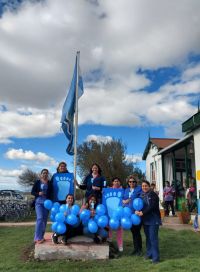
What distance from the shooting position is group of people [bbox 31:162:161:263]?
7.41 meters

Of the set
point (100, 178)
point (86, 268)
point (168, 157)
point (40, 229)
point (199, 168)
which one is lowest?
point (86, 268)

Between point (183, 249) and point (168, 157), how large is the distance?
12214 millimetres

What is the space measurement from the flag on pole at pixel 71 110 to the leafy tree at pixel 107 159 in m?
27.4

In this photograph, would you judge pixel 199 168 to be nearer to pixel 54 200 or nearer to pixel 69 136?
pixel 69 136

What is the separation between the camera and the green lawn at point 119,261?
22.7 feet

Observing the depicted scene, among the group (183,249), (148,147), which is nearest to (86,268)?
(183,249)

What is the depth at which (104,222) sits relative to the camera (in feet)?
25.4

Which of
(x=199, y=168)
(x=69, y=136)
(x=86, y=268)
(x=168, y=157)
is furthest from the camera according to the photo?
(x=168, y=157)

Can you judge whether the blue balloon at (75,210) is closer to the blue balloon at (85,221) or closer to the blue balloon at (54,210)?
the blue balloon at (85,221)

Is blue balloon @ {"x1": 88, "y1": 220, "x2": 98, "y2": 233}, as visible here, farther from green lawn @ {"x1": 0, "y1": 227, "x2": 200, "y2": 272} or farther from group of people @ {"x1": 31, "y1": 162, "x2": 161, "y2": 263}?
green lawn @ {"x1": 0, "y1": 227, "x2": 200, "y2": 272}

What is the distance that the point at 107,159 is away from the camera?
3869cm

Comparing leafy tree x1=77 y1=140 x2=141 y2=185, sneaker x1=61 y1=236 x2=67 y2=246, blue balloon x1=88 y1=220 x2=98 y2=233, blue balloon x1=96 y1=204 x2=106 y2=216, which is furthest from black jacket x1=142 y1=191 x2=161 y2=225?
leafy tree x1=77 y1=140 x2=141 y2=185

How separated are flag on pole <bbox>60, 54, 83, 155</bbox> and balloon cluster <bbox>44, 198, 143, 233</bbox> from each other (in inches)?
93.9

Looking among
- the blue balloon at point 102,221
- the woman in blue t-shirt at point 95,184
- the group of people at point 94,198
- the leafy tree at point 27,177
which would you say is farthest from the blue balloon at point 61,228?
the leafy tree at point 27,177
